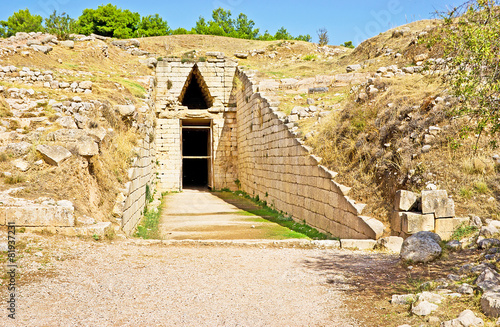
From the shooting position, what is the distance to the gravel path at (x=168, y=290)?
346 cm

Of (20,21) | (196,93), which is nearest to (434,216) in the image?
(196,93)

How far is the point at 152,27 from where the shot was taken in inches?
1394

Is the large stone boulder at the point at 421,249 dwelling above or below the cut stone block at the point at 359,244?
above

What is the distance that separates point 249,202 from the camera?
14984 millimetres

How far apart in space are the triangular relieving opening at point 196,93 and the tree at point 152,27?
15.8 meters

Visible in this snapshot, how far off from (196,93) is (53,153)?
15.1m

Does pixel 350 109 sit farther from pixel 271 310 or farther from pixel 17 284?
pixel 17 284

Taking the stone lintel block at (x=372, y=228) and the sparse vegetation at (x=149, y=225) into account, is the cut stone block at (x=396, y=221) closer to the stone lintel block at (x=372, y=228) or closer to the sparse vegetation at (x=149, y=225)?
the stone lintel block at (x=372, y=228)

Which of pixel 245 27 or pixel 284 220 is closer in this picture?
pixel 284 220

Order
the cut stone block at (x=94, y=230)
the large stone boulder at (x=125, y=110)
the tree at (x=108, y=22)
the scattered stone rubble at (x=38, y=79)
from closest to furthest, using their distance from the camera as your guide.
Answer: the cut stone block at (x=94, y=230), the large stone boulder at (x=125, y=110), the scattered stone rubble at (x=38, y=79), the tree at (x=108, y=22)

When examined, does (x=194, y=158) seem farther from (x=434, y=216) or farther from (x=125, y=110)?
(x=434, y=216)

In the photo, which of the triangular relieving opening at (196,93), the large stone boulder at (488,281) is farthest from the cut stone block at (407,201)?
the triangular relieving opening at (196,93)

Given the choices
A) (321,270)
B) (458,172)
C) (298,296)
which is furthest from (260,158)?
(298,296)

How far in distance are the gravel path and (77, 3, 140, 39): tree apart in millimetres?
31022
